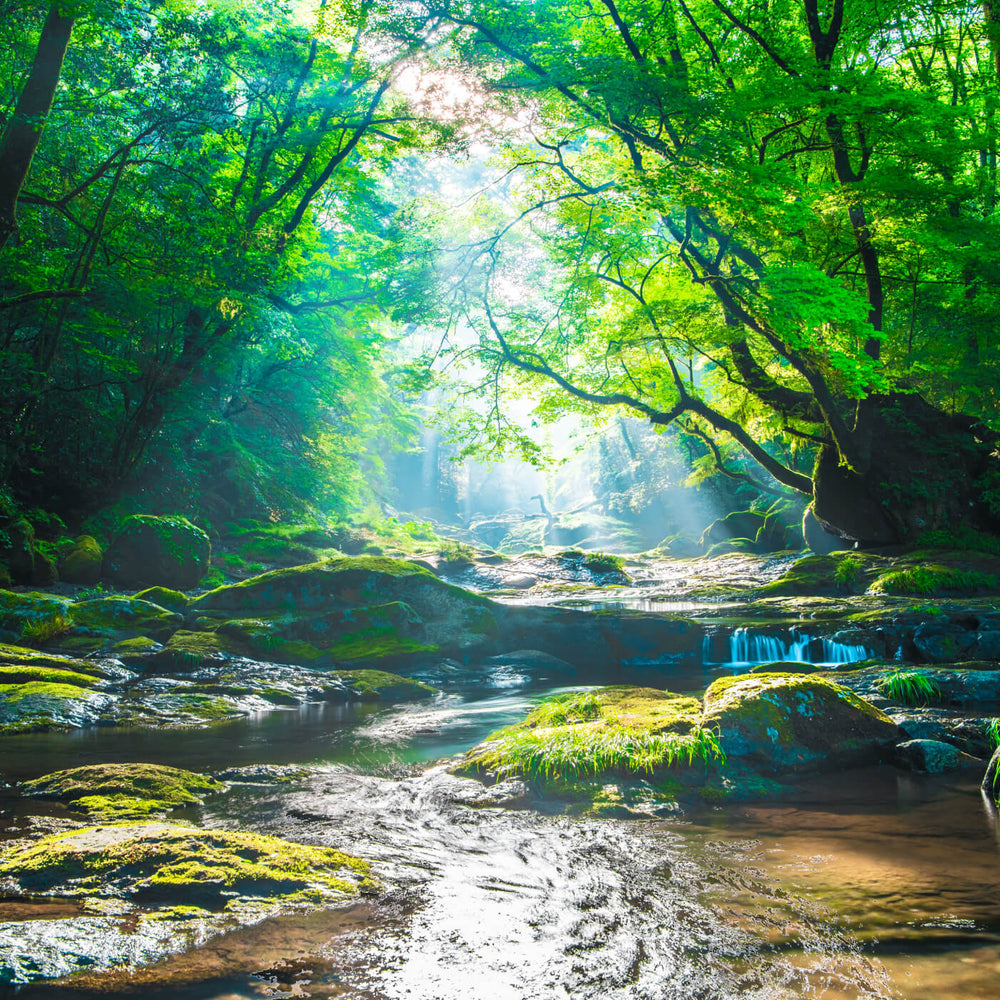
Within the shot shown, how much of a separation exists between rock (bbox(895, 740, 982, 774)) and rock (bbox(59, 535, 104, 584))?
13.8 m

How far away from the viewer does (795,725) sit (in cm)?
530

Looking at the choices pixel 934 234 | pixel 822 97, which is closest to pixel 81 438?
pixel 822 97

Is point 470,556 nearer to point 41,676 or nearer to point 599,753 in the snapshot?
point 41,676

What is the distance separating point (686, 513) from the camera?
45.2m

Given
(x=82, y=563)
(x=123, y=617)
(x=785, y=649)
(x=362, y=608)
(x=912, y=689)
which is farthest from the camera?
(x=82, y=563)

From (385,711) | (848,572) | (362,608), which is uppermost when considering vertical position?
(362,608)

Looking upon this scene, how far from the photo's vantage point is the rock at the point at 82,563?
1265 centimetres

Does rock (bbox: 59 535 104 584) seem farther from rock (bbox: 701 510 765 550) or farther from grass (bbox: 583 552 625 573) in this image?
rock (bbox: 701 510 765 550)

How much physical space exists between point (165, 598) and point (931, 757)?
11.6 metres

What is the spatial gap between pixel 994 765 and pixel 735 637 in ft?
22.2

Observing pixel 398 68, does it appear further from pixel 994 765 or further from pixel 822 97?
pixel 994 765

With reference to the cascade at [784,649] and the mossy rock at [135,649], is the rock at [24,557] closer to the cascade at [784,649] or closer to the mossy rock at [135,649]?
the mossy rock at [135,649]

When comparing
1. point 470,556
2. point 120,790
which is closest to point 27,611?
point 120,790

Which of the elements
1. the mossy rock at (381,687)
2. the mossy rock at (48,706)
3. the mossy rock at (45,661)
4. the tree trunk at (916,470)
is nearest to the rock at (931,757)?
the mossy rock at (381,687)
